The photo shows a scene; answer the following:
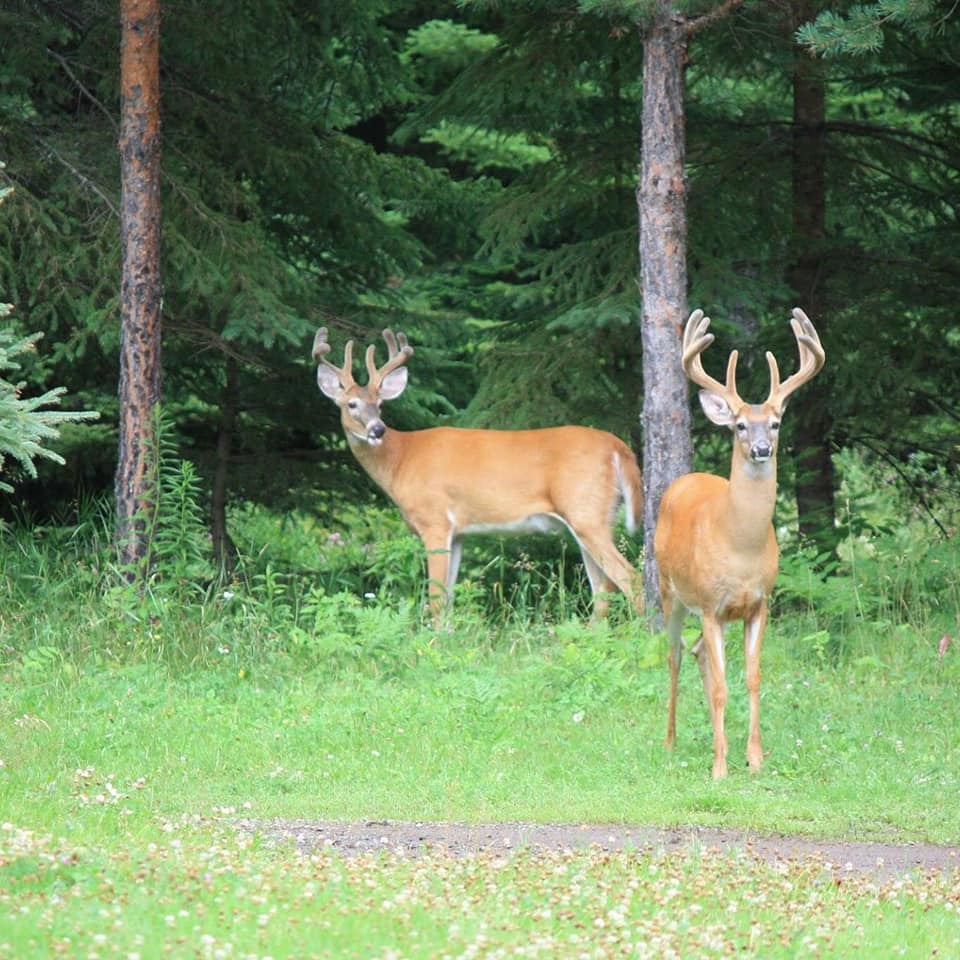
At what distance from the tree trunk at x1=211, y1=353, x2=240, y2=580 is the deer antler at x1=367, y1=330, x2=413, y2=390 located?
1346 millimetres

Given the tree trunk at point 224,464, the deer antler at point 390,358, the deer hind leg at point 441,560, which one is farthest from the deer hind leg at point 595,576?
the tree trunk at point 224,464

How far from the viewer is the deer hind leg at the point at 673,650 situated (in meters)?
8.30

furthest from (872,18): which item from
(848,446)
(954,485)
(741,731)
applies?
(954,485)

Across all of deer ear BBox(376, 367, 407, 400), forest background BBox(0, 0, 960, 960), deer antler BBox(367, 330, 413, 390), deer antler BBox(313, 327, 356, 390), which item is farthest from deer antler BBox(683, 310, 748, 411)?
deer ear BBox(376, 367, 407, 400)

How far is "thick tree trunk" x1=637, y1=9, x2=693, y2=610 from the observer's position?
1084 centimetres

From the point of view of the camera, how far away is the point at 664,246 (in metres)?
10.8

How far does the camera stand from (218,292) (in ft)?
40.1

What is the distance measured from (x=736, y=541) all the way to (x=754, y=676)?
64 centimetres

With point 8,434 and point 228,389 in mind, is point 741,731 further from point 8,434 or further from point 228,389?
point 228,389

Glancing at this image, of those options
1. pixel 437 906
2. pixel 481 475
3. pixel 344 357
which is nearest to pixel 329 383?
pixel 344 357

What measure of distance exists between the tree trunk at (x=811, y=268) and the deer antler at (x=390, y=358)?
2.84 metres

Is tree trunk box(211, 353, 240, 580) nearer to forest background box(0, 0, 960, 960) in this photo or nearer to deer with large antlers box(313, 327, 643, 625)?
forest background box(0, 0, 960, 960)

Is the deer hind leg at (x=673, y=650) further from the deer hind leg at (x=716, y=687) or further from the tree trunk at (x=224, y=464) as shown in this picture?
the tree trunk at (x=224, y=464)

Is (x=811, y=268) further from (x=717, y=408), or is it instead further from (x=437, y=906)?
(x=437, y=906)
